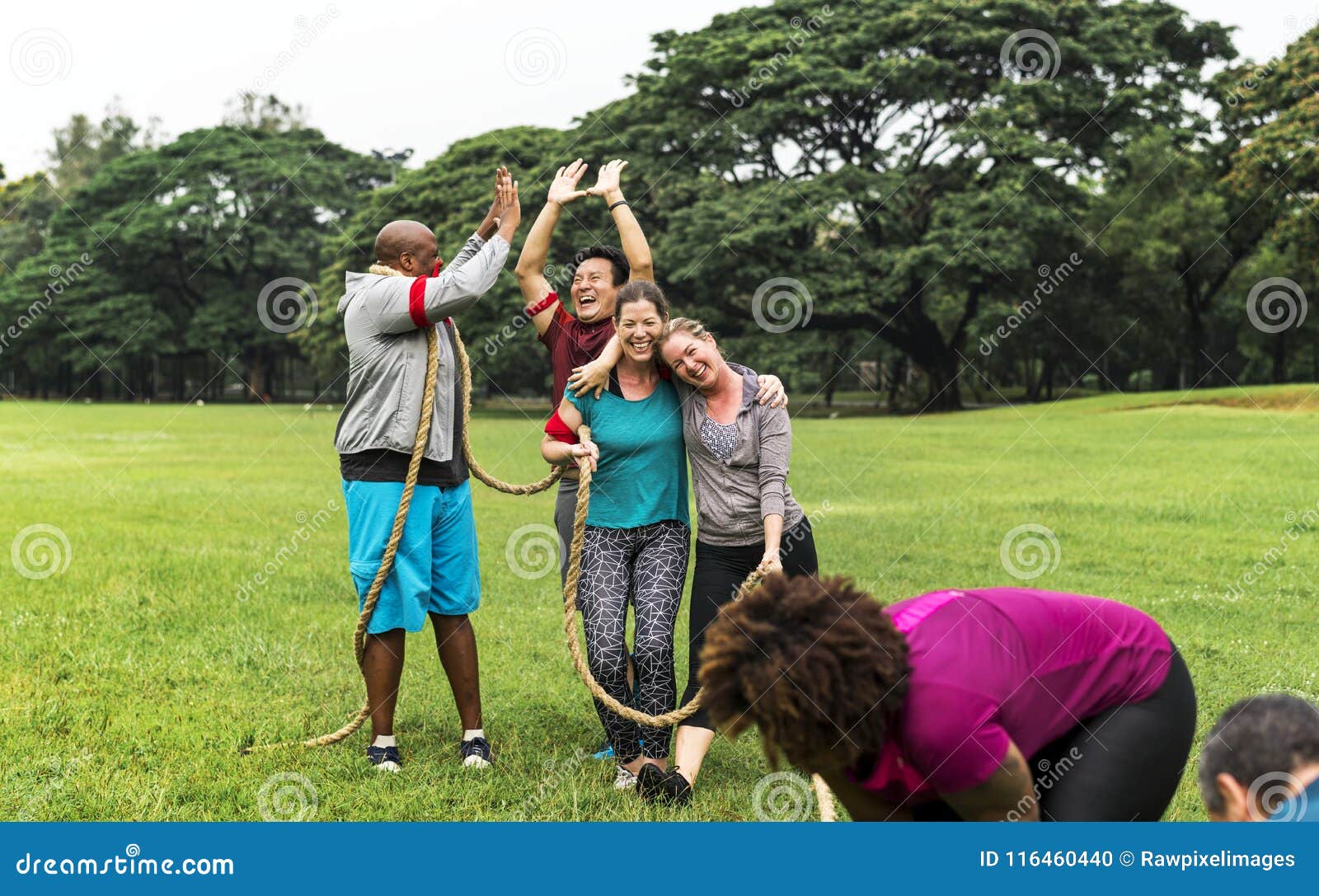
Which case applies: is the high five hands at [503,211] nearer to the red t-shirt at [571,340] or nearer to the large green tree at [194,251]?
the red t-shirt at [571,340]

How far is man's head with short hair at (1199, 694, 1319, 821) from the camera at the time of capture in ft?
8.12

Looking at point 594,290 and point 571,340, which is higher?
point 594,290

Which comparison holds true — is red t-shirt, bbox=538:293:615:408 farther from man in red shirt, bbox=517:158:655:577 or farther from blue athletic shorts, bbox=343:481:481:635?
blue athletic shorts, bbox=343:481:481:635

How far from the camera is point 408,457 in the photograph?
184 inches

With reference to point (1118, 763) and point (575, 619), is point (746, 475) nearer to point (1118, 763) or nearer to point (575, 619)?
point (575, 619)

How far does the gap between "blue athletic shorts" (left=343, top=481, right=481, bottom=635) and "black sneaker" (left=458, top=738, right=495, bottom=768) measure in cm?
52

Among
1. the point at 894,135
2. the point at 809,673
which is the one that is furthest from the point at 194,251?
the point at 809,673

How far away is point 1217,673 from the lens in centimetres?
589

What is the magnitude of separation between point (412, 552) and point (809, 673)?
2.58 meters

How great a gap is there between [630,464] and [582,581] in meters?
0.50

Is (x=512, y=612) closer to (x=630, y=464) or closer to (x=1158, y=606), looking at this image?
(x=630, y=464)

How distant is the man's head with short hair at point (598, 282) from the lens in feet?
15.9

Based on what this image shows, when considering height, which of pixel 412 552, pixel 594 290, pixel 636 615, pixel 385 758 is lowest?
pixel 385 758

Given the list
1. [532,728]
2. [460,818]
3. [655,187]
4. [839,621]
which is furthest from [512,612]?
[655,187]
